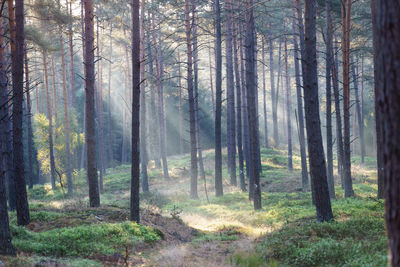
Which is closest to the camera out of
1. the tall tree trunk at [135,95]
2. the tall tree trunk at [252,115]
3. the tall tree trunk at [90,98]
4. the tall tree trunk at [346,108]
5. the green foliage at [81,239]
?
the green foliage at [81,239]

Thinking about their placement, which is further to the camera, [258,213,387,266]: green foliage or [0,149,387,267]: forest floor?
[0,149,387,267]: forest floor

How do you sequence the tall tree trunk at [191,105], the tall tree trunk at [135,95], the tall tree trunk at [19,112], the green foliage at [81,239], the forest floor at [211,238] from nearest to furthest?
the forest floor at [211,238], the green foliage at [81,239], the tall tree trunk at [19,112], the tall tree trunk at [135,95], the tall tree trunk at [191,105]

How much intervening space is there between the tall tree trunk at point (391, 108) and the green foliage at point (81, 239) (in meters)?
6.60

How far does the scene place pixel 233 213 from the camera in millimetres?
14648

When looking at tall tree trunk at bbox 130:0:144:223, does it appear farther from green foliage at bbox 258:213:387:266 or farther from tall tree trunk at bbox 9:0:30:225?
green foliage at bbox 258:213:387:266

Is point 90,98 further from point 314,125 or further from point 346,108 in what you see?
point 346,108

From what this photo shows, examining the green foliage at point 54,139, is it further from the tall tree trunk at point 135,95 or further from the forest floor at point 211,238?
the tall tree trunk at point 135,95

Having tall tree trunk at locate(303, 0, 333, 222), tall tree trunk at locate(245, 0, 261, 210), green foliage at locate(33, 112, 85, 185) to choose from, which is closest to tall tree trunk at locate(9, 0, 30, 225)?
tall tree trunk at locate(303, 0, 333, 222)

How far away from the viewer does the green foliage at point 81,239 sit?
7.99 meters

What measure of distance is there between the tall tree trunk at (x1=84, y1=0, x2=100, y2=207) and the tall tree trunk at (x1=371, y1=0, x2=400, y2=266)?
442 inches

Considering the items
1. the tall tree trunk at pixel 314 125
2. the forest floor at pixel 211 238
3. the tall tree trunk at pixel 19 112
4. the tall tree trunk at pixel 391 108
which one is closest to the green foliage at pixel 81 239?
the forest floor at pixel 211 238

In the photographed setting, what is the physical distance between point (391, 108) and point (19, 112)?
1003 centimetres

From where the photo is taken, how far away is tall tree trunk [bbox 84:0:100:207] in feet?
42.2

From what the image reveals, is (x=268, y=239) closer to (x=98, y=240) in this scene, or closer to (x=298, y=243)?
(x=298, y=243)
